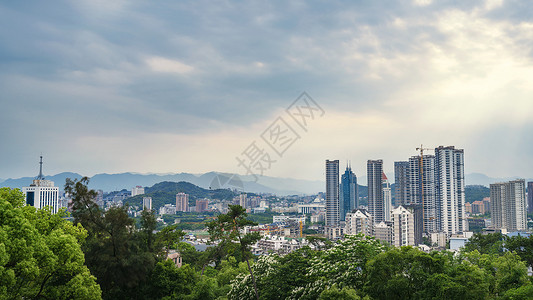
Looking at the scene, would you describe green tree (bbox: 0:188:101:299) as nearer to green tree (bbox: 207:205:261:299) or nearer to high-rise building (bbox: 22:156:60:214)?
green tree (bbox: 207:205:261:299)

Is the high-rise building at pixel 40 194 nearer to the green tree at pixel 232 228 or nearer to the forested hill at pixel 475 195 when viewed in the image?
the green tree at pixel 232 228

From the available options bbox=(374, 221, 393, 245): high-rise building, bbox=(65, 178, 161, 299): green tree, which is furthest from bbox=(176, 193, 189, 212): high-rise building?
bbox=(65, 178, 161, 299): green tree

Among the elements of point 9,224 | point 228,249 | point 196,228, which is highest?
point 9,224

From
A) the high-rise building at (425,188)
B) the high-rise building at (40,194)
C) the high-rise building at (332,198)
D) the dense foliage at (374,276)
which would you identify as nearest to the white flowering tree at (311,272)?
the dense foliage at (374,276)

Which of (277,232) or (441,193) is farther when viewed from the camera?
(277,232)

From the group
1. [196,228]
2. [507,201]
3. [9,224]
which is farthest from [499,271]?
[196,228]

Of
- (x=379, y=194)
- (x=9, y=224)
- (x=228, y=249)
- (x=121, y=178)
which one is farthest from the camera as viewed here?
(x=121, y=178)

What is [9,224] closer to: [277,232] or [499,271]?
[499,271]
